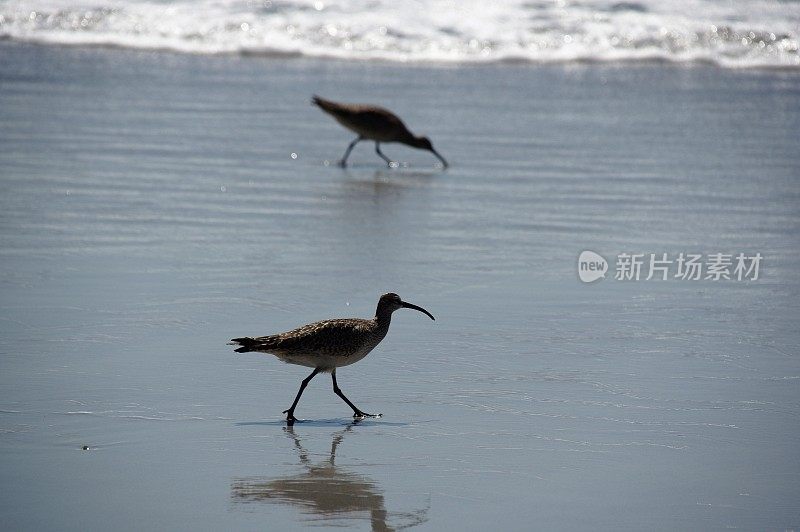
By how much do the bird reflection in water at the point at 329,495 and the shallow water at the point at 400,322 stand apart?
0.02m

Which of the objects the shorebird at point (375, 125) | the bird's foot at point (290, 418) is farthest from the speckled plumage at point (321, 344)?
the shorebird at point (375, 125)

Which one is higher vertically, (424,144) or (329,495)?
(424,144)

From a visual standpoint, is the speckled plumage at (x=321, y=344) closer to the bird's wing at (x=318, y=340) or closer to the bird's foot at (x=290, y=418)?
the bird's wing at (x=318, y=340)

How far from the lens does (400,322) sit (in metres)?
8.41

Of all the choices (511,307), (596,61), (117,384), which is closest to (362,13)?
(596,61)

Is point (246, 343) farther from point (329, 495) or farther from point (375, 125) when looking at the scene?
point (375, 125)

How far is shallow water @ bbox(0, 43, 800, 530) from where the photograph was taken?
18.3 feet

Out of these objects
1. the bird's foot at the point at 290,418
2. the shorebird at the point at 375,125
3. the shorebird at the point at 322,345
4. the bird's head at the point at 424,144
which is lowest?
the bird's foot at the point at 290,418

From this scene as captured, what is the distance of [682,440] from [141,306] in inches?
141

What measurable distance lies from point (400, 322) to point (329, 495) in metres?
2.99

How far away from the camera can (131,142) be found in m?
14.2

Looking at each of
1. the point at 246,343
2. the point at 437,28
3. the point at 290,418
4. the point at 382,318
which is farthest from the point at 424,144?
the point at 437,28

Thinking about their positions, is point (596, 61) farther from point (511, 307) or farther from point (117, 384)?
point (117, 384)

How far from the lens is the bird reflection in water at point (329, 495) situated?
527cm
